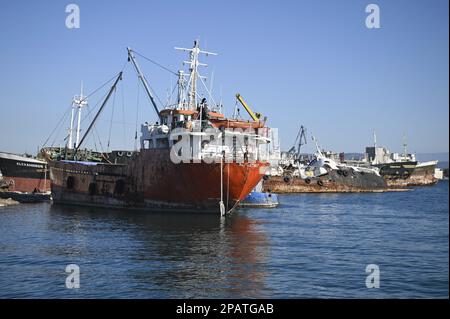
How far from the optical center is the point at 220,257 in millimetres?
19656

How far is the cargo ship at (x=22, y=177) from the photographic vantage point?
5097 cm

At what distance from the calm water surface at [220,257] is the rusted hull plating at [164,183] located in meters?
1.95

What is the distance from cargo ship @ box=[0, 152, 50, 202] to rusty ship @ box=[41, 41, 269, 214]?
34.5 ft

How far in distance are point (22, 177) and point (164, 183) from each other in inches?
1160

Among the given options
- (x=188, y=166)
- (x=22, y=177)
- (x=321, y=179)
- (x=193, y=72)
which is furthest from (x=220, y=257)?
(x=321, y=179)

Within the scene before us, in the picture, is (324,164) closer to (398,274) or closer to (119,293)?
(398,274)

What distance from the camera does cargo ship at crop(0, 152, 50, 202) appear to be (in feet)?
167

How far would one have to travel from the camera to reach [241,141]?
119ft
